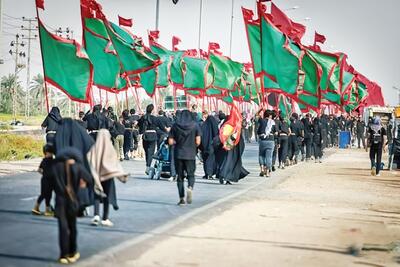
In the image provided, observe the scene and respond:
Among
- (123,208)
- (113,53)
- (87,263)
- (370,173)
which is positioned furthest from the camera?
(113,53)

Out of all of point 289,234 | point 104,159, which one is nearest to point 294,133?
point 289,234

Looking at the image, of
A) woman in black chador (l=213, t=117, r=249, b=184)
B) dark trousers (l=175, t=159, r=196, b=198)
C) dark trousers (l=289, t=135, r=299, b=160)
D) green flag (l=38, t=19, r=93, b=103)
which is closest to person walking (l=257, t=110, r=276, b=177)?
woman in black chador (l=213, t=117, r=249, b=184)

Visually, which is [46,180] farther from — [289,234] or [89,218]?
[289,234]

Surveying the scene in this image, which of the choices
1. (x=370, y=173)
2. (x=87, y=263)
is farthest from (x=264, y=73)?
(x=87, y=263)

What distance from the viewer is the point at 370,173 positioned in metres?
25.9

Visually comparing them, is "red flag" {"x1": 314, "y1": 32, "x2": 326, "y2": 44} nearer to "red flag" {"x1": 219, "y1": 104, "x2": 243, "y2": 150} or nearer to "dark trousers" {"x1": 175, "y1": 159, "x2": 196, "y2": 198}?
"red flag" {"x1": 219, "y1": 104, "x2": 243, "y2": 150}

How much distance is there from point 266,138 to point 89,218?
1043 centimetres

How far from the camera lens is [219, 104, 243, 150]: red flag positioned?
1919 cm

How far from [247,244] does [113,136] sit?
1795cm

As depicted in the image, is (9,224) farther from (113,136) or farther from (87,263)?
(113,136)

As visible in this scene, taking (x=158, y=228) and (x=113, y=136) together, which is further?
(x=113, y=136)

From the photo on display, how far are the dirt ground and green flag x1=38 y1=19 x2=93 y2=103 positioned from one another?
6.09 m

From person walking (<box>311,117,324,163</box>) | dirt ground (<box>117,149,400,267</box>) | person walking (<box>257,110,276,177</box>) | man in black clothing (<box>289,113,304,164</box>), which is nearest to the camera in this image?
dirt ground (<box>117,149,400,267</box>)

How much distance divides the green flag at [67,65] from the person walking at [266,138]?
4717 millimetres
